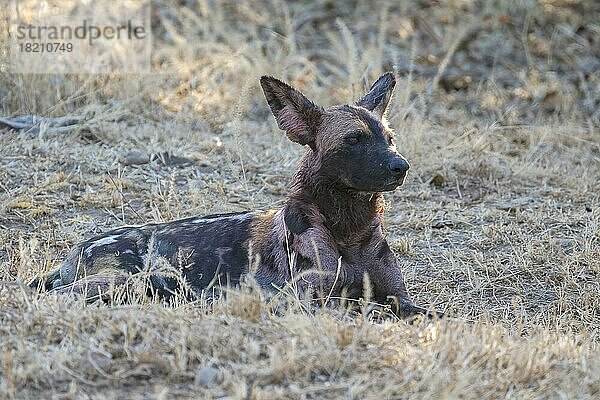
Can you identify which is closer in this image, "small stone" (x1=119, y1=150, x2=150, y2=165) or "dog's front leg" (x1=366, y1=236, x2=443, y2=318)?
"dog's front leg" (x1=366, y1=236, x2=443, y2=318)

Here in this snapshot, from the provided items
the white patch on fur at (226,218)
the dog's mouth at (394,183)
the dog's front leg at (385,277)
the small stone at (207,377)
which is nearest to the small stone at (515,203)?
the dog's front leg at (385,277)

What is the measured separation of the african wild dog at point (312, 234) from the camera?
5.57 meters

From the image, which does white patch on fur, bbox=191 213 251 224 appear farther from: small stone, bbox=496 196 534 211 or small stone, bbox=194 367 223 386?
small stone, bbox=496 196 534 211

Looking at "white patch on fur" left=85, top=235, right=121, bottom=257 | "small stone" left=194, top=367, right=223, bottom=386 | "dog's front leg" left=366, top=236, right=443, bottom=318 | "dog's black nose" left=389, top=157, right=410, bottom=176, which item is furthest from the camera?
"white patch on fur" left=85, top=235, right=121, bottom=257

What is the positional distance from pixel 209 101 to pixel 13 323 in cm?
601

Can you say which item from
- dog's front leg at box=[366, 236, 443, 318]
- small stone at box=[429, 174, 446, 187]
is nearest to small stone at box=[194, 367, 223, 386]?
dog's front leg at box=[366, 236, 443, 318]

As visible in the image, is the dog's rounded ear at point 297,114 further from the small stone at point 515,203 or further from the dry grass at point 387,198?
the small stone at point 515,203

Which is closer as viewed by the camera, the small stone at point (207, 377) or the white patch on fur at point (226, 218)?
the small stone at point (207, 377)

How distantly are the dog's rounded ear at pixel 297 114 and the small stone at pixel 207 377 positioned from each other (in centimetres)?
206

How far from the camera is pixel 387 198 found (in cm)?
807

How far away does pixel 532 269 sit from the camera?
6723mm

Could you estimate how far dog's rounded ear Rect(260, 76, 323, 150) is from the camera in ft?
18.9

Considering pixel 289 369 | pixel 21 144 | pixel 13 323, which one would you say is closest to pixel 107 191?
pixel 21 144

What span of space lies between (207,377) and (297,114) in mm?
2166
